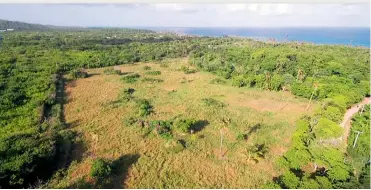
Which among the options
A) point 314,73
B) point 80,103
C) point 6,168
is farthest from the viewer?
point 314,73

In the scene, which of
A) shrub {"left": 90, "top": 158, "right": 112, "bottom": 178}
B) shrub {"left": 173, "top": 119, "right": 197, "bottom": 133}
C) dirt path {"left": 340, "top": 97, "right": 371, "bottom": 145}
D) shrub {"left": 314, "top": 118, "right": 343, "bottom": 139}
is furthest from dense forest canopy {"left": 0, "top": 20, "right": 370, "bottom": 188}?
shrub {"left": 173, "top": 119, "right": 197, "bottom": 133}

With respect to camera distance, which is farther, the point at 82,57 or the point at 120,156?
the point at 82,57

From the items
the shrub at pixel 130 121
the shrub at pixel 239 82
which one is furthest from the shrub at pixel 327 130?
the shrub at pixel 239 82

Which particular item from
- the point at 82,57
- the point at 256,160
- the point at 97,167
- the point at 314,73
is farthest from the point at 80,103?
the point at 314,73

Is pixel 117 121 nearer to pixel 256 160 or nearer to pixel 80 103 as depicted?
pixel 80 103

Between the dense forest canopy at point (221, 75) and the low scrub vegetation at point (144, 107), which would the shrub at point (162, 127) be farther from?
Answer: the dense forest canopy at point (221, 75)

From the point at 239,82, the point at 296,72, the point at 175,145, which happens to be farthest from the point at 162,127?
the point at 296,72
